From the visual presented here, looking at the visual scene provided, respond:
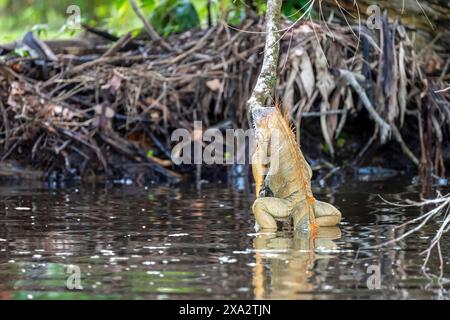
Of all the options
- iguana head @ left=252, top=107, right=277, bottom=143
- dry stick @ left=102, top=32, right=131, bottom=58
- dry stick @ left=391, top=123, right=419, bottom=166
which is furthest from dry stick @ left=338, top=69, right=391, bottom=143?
iguana head @ left=252, top=107, right=277, bottom=143

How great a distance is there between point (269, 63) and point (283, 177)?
1483mm

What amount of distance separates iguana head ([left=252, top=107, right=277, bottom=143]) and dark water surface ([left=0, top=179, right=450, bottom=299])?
100cm

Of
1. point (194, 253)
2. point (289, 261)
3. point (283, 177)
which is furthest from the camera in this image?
point (283, 177)

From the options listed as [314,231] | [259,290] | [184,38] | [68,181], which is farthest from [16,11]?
[259,290]

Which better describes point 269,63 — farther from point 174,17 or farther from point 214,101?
point 174,17

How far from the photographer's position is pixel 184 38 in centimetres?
1819

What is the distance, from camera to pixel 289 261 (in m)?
8.27

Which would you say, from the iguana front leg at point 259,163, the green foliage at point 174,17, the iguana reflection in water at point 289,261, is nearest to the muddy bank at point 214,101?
the green foliage at point 174,17

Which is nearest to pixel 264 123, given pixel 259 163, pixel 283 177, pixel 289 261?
pixel 259 163

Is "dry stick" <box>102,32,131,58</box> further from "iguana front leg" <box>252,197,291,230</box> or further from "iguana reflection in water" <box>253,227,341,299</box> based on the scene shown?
"iguana reflection in water" <box>253,227,341,299</box>

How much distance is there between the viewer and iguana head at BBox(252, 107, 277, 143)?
9.93 metres

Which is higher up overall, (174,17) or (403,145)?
(174,17)
